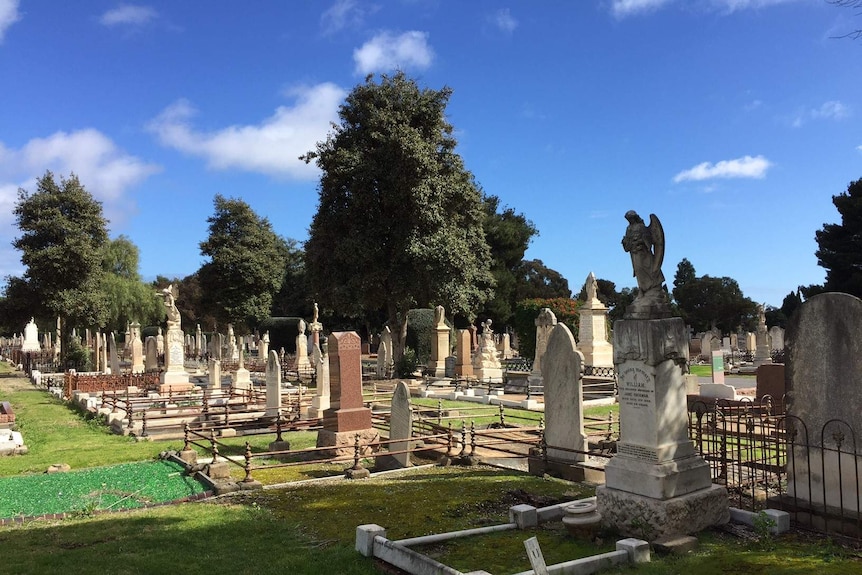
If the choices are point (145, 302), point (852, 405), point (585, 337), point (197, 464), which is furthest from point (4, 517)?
point (145, 302)

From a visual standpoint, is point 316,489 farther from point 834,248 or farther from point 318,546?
point 834,248

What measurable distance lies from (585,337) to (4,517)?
78.0 ft

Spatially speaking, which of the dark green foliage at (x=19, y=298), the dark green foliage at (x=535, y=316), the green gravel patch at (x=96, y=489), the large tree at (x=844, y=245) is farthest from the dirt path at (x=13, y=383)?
the large tree at (x=844, y=245)

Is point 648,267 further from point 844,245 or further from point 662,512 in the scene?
point 844,245

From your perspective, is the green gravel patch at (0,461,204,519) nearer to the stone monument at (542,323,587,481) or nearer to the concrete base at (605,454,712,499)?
the stone monument at (542,323,587,481)

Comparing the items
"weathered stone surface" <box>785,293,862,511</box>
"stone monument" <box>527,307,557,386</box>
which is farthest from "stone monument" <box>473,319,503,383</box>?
"weathered stone surface" <box>785,293,862,511</box>

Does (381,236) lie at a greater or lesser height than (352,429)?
greater

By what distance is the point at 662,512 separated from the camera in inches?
262

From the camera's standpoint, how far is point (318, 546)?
694 centimetres

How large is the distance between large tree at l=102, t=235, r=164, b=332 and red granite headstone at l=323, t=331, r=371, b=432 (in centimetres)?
4033

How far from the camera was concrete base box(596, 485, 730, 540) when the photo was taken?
262 inches

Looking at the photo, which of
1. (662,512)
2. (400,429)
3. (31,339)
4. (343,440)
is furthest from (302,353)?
(662,512)

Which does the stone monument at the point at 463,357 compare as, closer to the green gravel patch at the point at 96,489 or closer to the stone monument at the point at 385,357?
the stone monument at the point at 385,357

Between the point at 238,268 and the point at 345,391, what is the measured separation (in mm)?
43196
